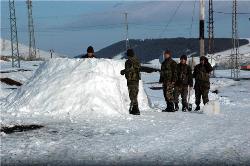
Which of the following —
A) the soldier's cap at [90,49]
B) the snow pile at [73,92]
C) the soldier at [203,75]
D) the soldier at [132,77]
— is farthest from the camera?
the soldier at [203,75]

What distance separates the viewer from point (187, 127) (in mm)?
11727

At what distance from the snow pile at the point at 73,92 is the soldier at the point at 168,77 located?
4.40 ft

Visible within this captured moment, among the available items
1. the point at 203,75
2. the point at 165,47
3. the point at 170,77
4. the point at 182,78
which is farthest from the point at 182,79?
the point at 165,47

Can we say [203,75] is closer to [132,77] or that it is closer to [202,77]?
[202,77]

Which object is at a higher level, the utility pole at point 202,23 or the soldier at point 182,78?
the utility pole at point 202,23

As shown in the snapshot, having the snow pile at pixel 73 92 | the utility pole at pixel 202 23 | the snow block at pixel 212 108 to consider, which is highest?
the utility pole at pixel 202 23

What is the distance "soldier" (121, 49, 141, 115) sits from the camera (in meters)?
14.5

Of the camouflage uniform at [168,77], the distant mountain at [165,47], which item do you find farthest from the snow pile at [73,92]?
the distant mountain at [165,47]

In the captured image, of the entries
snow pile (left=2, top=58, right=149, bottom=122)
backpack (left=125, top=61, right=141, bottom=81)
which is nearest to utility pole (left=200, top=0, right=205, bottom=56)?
snow pile (left=2, top=58, right=149, bottom=122)

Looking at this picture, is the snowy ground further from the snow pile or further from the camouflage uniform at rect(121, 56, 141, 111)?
the camouflage uniform at rect(121, 56, 141, 111)

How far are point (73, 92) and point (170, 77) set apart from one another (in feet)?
11.7

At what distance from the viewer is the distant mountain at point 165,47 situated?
135 metres

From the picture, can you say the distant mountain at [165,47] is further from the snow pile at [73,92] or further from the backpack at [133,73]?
the backpack at [133,73]

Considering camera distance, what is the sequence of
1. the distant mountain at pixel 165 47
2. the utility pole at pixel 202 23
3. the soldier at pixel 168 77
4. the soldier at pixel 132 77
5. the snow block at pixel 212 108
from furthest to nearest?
1. the distant mountain at pixel 165 47
2. the utility pole at pixel 202 23
3. the soldier at pixel 168 77
4. the snow block at pixel 212 108
5. the soldier at pixel 132 77
